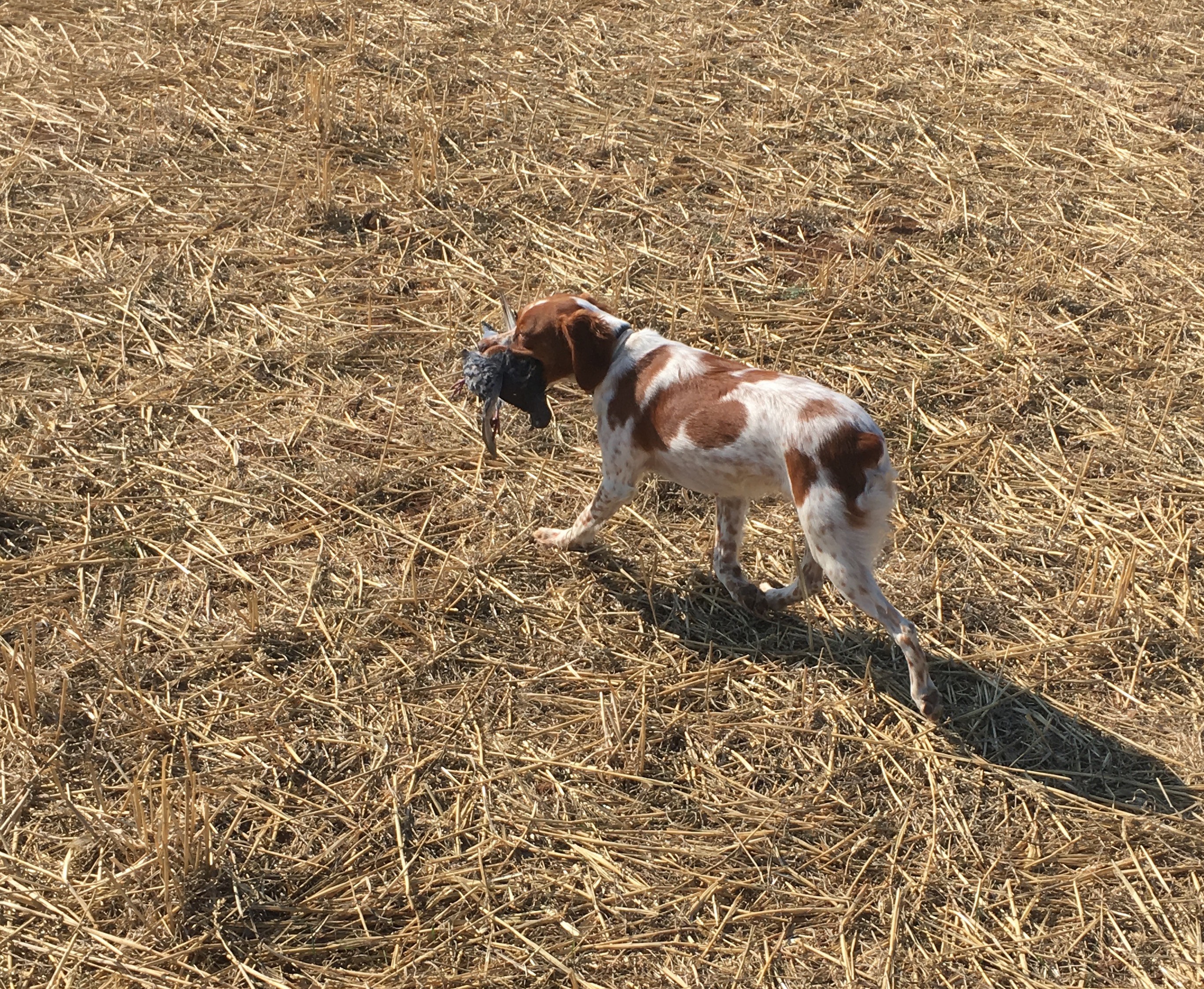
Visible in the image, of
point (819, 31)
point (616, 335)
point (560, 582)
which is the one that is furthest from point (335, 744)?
point (819, 31)

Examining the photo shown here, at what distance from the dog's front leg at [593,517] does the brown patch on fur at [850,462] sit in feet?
3.02

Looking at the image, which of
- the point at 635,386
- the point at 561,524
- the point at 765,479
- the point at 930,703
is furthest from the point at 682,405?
the point at 930,703

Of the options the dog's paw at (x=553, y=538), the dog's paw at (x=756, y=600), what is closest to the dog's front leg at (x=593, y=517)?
the dog's paw at (x=553, y=538)

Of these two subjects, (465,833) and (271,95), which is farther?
(271,95)

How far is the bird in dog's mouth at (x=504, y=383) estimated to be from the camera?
15.8 ft

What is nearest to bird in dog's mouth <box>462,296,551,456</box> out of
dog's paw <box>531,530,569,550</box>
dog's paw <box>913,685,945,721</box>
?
dog's paw <box>531,530,569,550</box>

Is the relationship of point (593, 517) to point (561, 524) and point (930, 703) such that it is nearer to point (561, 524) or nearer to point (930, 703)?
point (561, 524)

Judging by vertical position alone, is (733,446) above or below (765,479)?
above

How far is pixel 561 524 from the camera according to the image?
532cm

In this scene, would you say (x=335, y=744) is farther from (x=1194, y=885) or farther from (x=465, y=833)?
(x=1194, y=885)

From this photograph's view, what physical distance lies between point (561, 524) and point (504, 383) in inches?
30.4

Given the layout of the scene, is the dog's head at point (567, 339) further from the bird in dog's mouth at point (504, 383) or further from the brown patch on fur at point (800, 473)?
the brown patch on fur at point (800, 473)

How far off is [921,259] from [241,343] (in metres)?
3.68

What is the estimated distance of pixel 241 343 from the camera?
6.15 metres
